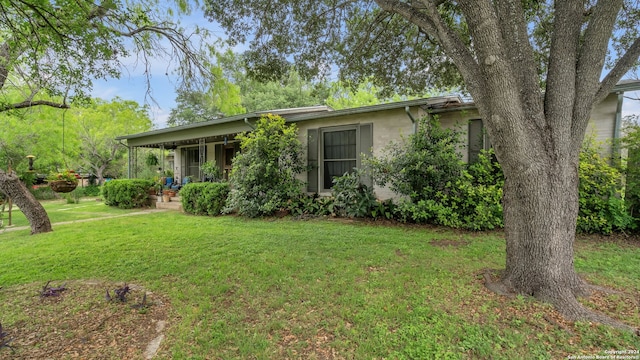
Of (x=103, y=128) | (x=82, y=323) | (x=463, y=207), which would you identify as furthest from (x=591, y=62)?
(x=103, y=128)

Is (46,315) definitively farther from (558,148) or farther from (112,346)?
(558,148)

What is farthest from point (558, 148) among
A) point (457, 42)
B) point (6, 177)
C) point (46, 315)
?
point (6, 177)

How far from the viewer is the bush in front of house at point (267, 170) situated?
7.87 metres

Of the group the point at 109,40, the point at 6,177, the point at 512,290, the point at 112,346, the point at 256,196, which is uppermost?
the point at 109,40

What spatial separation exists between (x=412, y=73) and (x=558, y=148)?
20.4 feet

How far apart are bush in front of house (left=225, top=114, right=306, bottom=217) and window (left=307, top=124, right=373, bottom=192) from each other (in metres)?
0.42

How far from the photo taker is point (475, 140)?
7.23 metres

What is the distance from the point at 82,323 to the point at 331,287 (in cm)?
246

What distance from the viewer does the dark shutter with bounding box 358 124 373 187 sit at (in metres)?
7.49

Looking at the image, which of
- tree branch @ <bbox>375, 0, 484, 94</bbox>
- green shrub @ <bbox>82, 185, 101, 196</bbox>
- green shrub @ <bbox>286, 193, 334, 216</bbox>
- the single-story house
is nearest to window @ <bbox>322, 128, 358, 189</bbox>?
the single-story house

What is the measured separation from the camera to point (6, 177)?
6770 millimetres

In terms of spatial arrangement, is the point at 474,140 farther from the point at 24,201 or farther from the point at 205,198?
the point at 24,201

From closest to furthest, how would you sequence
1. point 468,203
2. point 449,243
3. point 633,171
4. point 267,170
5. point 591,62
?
point 591,62, point 449,243, point 633,171, point 468,203, point 267,170

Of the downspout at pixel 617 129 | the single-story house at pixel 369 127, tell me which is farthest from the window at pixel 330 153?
the downspout at pixel 617 129
